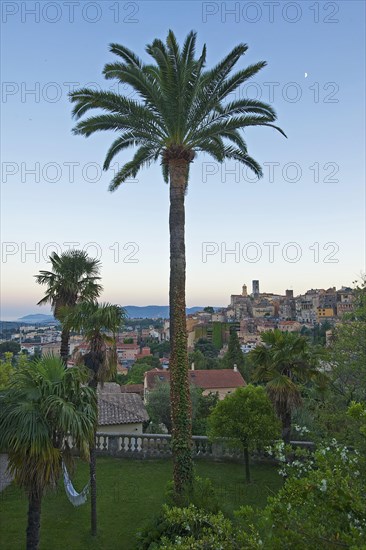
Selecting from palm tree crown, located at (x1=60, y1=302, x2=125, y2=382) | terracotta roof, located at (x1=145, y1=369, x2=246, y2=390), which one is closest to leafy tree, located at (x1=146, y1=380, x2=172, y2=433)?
palm tree crown, located at (x1=60, y1=302, x2=125, y2=382)

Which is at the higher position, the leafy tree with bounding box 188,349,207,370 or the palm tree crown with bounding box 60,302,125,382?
the palm tree crown with bounding box 60,302,125,382

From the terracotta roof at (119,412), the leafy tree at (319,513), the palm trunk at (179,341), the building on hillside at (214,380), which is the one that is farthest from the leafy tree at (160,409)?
the leafy tree at (319,513)

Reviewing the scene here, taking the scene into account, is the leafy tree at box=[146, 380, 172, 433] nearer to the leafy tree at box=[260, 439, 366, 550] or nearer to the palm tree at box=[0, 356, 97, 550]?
the palm tree at box=[0, 356, 97, 550]

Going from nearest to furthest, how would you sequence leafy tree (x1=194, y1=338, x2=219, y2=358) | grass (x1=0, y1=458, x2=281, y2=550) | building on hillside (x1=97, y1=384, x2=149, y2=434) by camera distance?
1. grass (x1=0, y1=458, x2=281, y2=550)
2. building on hillside (x1=97, y1=384, x2=149, y2=434)
3. leafy tree (x1=194, y1=338, x2=219, y2=358)

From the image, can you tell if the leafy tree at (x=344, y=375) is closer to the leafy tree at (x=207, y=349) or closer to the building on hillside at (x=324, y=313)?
the leafy tree at (x=207, y=349)

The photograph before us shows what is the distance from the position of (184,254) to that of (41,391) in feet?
16.2

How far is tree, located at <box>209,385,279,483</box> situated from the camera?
13430mm

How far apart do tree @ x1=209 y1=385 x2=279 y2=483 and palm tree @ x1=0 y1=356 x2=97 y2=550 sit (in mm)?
7251

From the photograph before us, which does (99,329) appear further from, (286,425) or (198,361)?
(198,361)

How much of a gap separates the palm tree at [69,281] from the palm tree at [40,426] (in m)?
9.27

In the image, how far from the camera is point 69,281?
16938mm

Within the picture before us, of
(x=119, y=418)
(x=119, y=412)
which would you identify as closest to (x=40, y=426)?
(x=119, y=418)

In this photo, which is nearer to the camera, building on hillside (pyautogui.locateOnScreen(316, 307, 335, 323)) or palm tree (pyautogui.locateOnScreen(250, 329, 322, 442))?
palm tree (pyautogui.locateOnScreen(250, 329, 322, 442))

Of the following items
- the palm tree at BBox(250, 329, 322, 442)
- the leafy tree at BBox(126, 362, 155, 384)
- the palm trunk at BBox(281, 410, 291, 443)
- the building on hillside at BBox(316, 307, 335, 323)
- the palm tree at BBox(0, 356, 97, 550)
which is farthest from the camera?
the building on hillside at BBox(316, 307, 335, 323)
